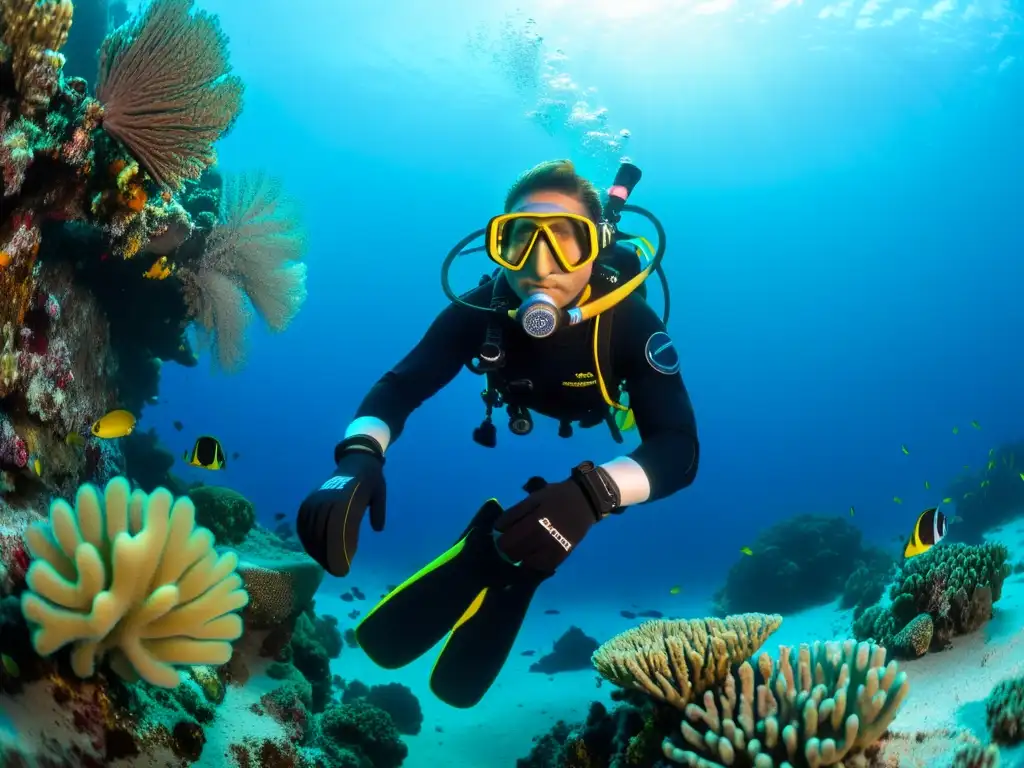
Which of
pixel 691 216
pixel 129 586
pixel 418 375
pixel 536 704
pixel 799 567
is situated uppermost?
pixel 691 216

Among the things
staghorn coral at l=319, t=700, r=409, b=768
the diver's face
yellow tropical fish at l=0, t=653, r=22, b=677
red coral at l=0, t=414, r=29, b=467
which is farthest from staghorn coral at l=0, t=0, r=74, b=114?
staghorn coral at l=319, t=700, r=409, b=768

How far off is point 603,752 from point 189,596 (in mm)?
3382

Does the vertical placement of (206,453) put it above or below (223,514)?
above

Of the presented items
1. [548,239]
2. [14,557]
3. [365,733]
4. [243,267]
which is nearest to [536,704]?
[365,733]

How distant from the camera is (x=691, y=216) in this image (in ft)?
173

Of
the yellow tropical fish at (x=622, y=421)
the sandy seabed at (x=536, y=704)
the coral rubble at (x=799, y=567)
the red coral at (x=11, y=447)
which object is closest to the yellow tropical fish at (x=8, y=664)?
the sandy seabed at (x=536, y=704)

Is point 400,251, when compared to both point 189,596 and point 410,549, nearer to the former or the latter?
point 410,549

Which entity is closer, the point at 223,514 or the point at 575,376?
the point at 575,376

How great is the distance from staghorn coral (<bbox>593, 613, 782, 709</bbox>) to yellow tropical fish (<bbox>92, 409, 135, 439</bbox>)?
14.5 ft

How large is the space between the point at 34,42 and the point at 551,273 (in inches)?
134

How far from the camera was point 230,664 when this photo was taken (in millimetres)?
4570

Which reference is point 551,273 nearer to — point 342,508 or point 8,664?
point 342,508

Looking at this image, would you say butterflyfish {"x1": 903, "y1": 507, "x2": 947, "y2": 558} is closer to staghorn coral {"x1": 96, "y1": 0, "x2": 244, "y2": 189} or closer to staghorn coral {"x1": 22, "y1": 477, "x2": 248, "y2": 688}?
staghorn coral {"x1": 22, "y1": 477, "x2": 248, "y2": 688}

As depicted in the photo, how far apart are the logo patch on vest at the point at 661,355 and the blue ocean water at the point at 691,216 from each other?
20.5ft
